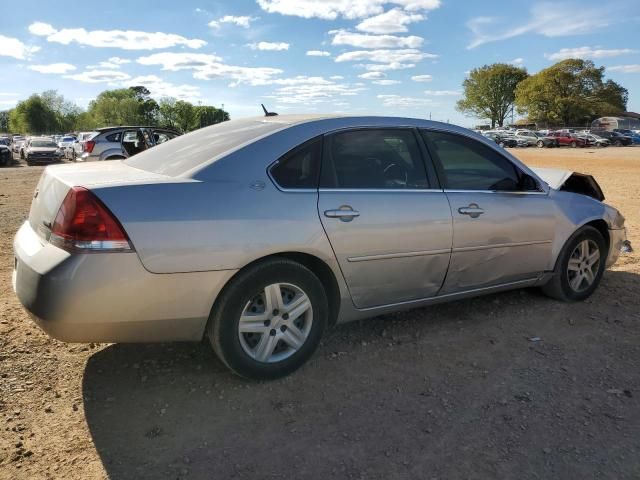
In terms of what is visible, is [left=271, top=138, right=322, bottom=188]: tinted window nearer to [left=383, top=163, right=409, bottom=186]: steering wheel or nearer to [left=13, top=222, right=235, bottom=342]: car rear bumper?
[left=383, top=163, right=409, bottom=186]: steering wheel

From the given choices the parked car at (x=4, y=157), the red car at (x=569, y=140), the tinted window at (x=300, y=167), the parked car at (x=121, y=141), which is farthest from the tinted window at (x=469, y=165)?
the red car at (x=569, y=140)

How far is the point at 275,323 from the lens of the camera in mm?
3229

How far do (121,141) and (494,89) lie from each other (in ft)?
311

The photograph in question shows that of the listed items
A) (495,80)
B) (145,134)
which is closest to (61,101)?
(495,80)

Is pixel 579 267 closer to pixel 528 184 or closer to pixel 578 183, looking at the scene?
pixel 578 183

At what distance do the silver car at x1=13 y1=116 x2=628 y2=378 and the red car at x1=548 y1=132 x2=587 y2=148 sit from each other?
5581 cm

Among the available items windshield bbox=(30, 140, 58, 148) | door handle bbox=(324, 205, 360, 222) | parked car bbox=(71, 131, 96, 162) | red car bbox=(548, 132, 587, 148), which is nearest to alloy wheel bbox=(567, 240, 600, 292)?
door handle bbox=(324, 205, 360, 222)

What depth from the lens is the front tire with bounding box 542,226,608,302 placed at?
15.1 ft

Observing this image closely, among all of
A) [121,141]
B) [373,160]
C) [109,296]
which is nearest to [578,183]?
[373,160]

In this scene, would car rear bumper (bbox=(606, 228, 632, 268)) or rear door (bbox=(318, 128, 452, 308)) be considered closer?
rear door (bbox=(318, 128, 452, 308))

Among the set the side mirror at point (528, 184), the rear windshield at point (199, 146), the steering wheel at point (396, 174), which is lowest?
the side mirror at point (528, 184)

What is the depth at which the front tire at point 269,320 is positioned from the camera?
3049mm

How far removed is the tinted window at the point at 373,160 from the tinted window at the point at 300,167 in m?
0.07

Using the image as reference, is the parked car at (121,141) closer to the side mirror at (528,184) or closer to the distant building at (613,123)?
the side mirror at (528,184)
